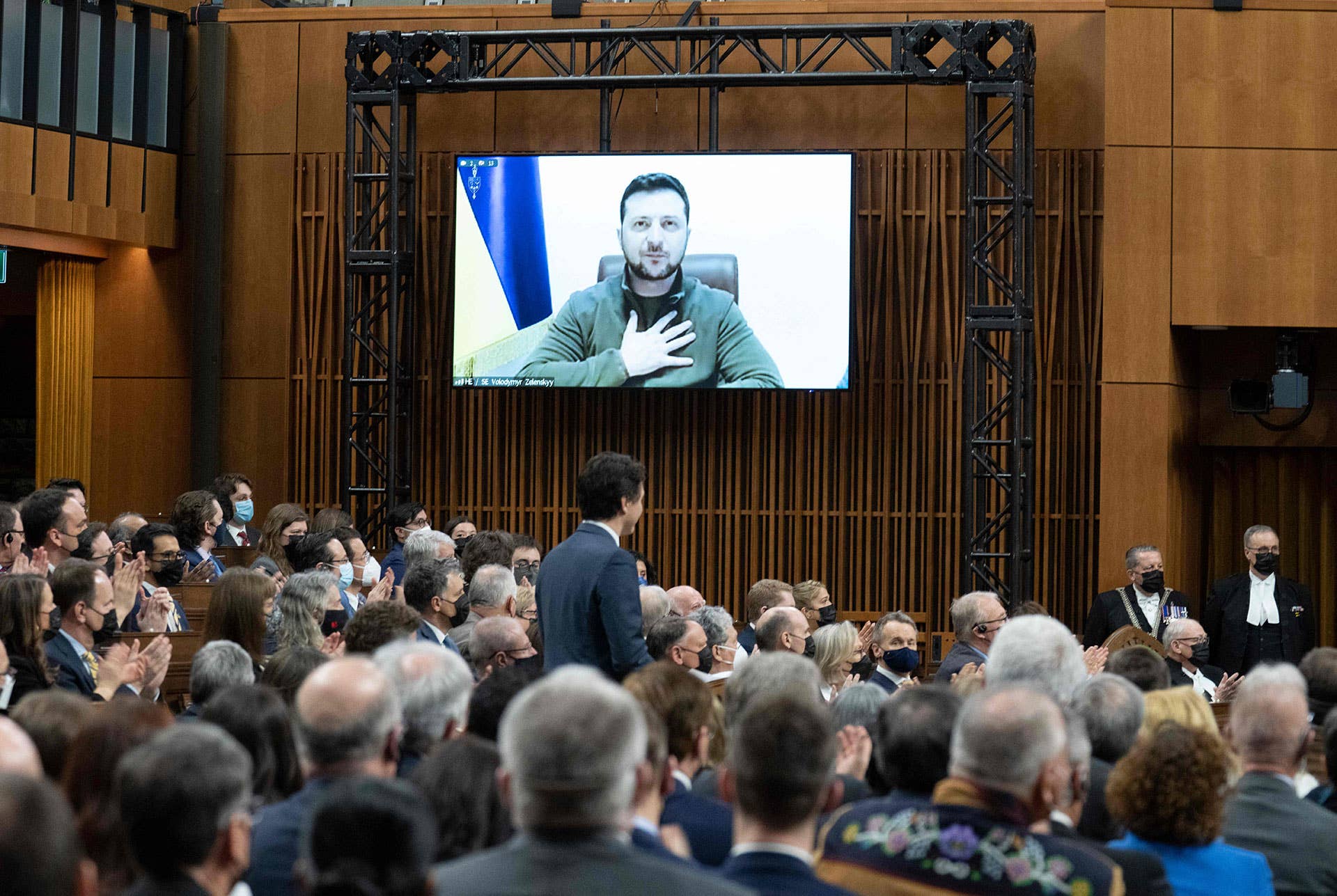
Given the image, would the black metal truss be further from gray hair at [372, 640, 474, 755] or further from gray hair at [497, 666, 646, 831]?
gray hair at [497, 666, 646, 831]

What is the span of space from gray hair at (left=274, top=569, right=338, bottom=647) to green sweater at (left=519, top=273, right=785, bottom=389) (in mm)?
5330

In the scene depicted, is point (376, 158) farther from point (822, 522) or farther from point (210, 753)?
point (210, 753)

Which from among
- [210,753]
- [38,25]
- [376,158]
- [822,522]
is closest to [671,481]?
[822,522]

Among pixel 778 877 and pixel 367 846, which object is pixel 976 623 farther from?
pixel 367 846

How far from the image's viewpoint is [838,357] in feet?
34.5

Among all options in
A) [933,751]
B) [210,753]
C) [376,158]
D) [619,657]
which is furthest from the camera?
[376,158]

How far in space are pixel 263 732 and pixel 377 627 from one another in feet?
4.98

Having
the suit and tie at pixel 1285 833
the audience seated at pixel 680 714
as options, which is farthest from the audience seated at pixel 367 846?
the suit and tie at pixel 1285 833

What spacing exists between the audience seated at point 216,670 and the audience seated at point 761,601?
293cm

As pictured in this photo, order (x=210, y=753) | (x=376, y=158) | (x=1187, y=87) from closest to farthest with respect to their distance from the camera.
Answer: (x=210, y=753) < (x=1187, y=87) < (x=376, y=158)

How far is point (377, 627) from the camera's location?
4.77m

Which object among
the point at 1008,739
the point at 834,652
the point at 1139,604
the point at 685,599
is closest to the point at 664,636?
the point at 834,652

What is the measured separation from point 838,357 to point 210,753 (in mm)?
8446

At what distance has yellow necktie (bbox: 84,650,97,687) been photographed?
509 centimetres
